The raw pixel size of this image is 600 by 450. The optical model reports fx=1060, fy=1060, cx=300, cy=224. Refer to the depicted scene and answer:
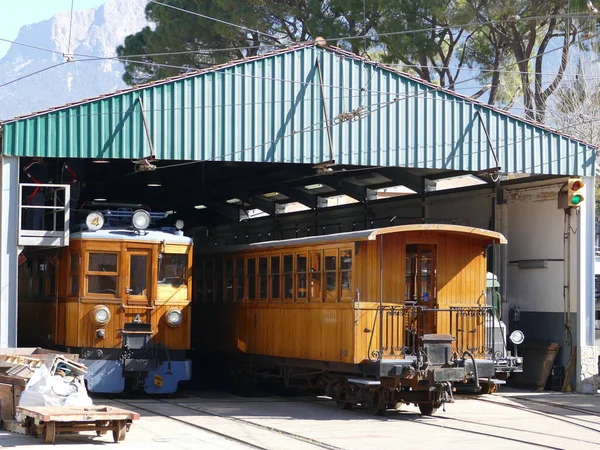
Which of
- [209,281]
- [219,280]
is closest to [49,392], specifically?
[219,280]

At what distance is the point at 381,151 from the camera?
19984mm

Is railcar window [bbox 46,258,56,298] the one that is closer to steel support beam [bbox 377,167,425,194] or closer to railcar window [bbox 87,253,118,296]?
railcar window [bbox 87,253,118,296]

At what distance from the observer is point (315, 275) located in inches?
709

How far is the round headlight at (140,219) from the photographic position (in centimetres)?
1906

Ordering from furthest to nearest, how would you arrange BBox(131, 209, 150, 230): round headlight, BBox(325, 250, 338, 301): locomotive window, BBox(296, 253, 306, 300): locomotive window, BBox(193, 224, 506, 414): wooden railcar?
BBox(131, 209, 150, 230): round headlight < BBox(296, 253, 306, 300): locomotive window < BBox(325, 250, 338, 301): locomotive window < BBox(193, 224, 506, 414): wooden railcar

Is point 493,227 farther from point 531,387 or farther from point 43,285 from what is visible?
point 43,285

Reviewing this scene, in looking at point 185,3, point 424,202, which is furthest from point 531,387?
point 185,3

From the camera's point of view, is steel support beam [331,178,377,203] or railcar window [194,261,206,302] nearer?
railcar window [194,261,206,302]

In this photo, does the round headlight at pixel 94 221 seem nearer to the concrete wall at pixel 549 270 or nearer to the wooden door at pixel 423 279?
the wooden door at pixel 423 279

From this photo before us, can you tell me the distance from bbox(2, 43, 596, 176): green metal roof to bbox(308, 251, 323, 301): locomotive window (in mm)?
2229

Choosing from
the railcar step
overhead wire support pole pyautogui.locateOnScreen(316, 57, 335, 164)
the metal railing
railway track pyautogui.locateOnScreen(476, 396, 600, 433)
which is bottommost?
railway track pyautogui.locateOnScreen(476, 396, 600, 433)

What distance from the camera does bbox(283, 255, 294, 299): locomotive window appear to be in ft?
61.6

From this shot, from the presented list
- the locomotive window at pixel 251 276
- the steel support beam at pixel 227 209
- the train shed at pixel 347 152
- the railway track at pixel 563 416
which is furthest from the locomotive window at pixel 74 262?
the steel support beam at pixel 227 209

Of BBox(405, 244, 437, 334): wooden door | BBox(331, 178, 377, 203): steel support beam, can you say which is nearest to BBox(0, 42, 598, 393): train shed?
BBox(331, 178, 377, 203): steel support beam
